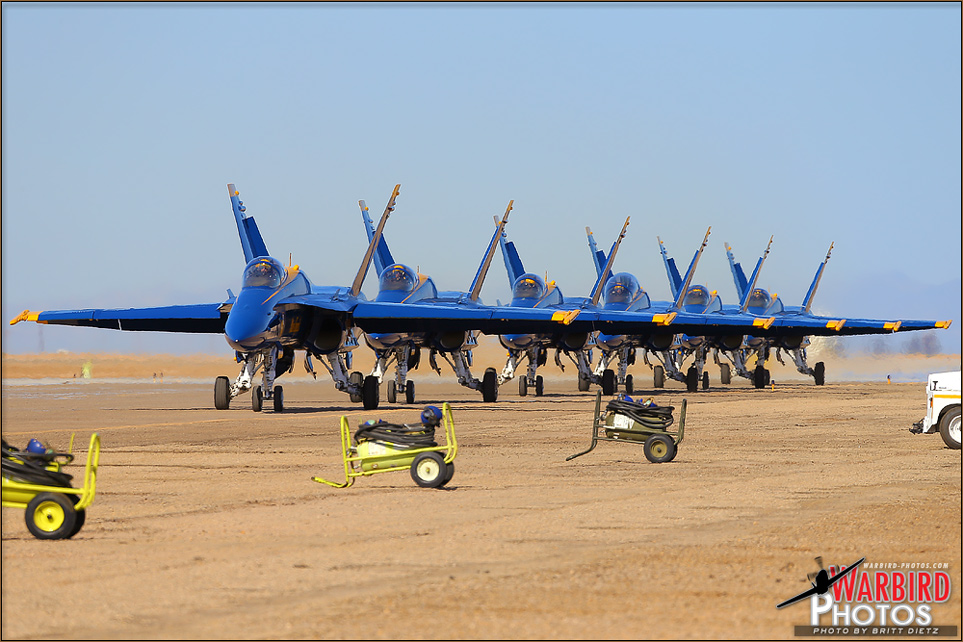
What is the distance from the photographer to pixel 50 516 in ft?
33.2

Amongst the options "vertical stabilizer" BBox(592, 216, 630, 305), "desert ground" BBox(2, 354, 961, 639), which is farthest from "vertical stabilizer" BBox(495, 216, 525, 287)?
"desert ground" BBox(2, 354, 961, 639)

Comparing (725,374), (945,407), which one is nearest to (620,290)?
(725,374)

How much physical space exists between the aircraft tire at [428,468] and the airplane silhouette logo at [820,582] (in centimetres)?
587

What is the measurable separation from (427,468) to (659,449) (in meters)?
4.63

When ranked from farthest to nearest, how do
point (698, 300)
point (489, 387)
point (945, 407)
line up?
1. point (698, 300)
2. point (489, 387)
3. point (945, 407)

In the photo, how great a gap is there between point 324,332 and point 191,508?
22.1 meters

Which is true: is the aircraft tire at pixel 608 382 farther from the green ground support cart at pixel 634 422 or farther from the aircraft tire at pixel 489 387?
the green ground support cart at pixel 634 422

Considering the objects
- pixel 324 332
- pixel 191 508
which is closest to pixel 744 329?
pixel 324 332

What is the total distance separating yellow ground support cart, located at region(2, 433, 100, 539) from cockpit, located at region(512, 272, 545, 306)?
40229 mm

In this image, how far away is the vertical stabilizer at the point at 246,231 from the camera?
124 feet

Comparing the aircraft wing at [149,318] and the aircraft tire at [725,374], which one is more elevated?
the aircraft wing at [149,318]

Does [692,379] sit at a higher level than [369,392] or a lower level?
lower

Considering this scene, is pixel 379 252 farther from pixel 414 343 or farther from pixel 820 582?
pixel 820 582

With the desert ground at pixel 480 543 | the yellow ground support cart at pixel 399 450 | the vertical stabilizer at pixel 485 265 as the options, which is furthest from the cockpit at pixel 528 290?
the yellow ground support cart at pixel 399 450
